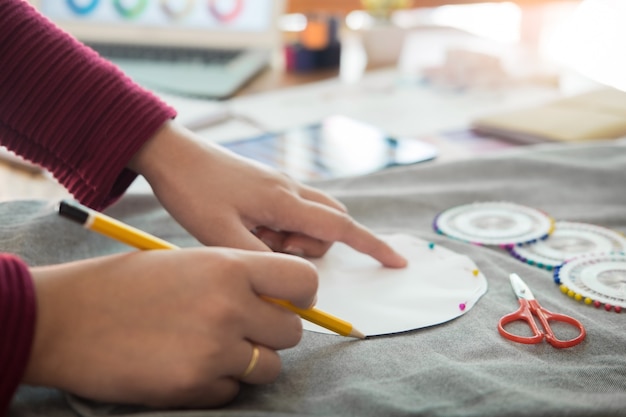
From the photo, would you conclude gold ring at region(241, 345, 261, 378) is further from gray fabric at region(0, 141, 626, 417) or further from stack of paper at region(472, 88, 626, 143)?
stack of paper at region(472, 88, 626, 143)

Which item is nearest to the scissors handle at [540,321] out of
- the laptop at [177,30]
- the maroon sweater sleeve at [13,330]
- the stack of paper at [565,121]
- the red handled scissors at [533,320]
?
the red handled scissors at [533,320]

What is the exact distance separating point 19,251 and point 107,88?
0.49ft

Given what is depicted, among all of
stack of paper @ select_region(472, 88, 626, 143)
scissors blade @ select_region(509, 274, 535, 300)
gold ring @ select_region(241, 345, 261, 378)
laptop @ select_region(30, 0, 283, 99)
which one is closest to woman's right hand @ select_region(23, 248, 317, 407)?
gold ring @ select_region(241, 345, 261, 378)

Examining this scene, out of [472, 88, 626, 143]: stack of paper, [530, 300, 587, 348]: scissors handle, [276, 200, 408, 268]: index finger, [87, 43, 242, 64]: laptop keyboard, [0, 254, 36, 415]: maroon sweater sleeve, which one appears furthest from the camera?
[87, 43, 242, 64]: laptop keyboard

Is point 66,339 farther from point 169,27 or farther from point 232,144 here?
point 169,27

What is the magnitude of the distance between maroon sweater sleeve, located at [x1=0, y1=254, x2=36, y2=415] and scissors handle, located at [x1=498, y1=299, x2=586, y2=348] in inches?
11.8

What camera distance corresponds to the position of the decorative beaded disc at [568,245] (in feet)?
1.95

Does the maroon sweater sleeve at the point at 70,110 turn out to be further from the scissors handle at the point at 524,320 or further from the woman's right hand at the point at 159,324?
the scissors handle at the point at 524,320

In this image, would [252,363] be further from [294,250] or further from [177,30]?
[177,30]

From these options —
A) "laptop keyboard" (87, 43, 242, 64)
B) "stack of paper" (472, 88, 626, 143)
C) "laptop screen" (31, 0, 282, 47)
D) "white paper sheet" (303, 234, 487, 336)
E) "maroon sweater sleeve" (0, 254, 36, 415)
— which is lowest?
"white paper sheet" (303, 234, 487, 336)

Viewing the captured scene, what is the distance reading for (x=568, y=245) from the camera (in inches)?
24.3

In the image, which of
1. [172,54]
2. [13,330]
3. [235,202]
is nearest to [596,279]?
[235,202]

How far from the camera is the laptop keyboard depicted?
4.18ft

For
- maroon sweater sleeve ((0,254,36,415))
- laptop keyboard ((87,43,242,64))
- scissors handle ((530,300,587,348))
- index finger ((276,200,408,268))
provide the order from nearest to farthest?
maroon sweater sleeve ((0,254,36,415)), scissors handle ((530,300,587,348)), index finger ((276,200,408,268)), laptop keyboard ((87,43,242,64))
